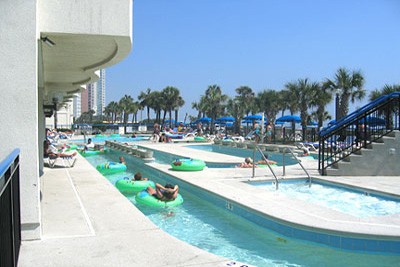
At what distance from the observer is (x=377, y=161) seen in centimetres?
1177

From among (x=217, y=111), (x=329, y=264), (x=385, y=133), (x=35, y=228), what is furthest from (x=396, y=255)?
(x=217, y=111)

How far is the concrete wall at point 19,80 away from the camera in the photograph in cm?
466

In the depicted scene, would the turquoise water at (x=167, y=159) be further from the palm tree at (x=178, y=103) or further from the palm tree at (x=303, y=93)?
the palm tree at (x=178, y=103)

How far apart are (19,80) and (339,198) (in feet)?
24.4

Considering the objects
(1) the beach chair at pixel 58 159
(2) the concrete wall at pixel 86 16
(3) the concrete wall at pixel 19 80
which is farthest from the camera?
(1) the beach chair at pixel 58 159

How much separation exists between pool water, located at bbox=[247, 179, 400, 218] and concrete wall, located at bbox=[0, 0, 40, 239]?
6.14 meters

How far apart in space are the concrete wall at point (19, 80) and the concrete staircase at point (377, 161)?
9.23 meters

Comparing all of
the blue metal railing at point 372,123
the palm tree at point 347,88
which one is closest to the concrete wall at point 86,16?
the blue metal railing at point 372,123

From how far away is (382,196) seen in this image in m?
8.91

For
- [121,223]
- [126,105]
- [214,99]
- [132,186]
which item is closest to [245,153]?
[132,186]

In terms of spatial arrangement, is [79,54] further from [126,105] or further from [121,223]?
[126,105]

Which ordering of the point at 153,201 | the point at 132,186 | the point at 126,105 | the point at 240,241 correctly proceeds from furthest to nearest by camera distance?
the point at 126,105 → the point at 132,186 → the point at 153,201 → the point at 240,241

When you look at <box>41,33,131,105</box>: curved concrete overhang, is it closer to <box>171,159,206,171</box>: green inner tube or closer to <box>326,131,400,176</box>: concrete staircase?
<box>171,159,206,171</box>: green inner tube

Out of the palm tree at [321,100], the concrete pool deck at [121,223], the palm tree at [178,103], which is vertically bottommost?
the concrete pool deck at [121,223]
